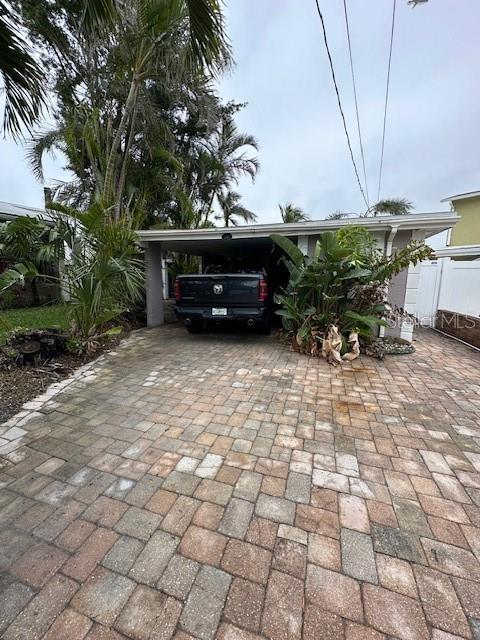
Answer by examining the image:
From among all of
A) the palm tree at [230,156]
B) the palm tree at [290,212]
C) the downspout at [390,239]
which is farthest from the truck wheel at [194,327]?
the palm tree at [290,212]

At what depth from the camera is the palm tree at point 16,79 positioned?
2279 millimetres

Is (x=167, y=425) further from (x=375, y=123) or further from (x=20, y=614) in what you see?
(x=375, y=123)

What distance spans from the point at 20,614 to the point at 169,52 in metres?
8.10

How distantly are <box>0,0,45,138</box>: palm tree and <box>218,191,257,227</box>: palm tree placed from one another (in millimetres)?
12911

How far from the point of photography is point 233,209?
628 inches

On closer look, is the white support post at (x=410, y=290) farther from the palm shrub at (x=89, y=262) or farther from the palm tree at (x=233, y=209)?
the palm tree at (x=233, y=209)

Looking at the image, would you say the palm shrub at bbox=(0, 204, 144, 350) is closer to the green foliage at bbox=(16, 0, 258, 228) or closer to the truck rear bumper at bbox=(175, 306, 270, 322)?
the green foliage at bbox=(16, 0, 258, 228)

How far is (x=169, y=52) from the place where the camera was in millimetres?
5801

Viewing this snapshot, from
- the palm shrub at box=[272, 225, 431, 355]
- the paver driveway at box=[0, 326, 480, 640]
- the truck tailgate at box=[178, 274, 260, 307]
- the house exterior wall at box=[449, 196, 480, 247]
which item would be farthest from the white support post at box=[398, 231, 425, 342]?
the house exterior wall at box=[449, 196, 480, 247]

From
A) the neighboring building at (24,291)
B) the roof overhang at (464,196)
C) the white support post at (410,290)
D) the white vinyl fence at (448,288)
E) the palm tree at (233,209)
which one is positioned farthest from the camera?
the palm tree at (233,209)

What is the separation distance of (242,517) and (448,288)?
832cm

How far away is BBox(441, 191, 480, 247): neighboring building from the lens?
1470 centimetres

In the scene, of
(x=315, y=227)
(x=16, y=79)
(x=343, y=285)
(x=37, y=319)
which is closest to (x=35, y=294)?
(x=37, y=319)

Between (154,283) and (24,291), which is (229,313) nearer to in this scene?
(154,283)
